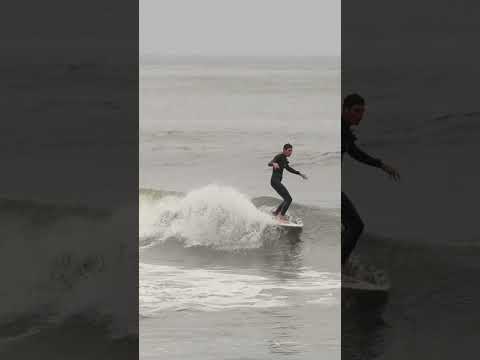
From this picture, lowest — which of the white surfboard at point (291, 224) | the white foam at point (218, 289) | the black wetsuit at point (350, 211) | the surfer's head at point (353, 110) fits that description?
the white foam at point (218, 289)

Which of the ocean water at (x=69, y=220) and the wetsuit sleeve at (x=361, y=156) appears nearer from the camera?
the ocean water at (x=69, y=220)

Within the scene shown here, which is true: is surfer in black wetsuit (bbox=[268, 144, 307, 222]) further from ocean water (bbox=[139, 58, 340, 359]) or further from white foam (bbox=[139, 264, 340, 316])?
white foam (bbox=[139, 264, 340, 316])

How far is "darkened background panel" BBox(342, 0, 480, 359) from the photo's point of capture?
7.35 meters

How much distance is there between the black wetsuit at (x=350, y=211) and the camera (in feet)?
24.5

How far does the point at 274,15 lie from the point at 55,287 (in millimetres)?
7446

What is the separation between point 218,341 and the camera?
11.3 metres

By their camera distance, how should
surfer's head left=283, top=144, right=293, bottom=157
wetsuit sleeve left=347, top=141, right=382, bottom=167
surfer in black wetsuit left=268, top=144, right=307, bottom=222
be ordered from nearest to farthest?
1. wetsuit sleeve left=347, top=141, right=382, bottom=167
2. surfer's head left=283, top=144, right=293, bottom=157
3. surfer in black wetsuit left=268, top=144, right=307, bottom=222

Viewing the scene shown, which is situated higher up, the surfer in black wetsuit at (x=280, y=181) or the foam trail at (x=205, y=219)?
the surfer in black wetsuit at (x=280, y=181)

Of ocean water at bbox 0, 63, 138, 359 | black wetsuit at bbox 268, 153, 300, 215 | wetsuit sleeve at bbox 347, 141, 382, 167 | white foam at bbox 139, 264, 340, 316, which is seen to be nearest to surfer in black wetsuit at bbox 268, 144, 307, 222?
black wetsuit at bbox 268, 153, 300, 215

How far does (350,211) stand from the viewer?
7594 millimetres

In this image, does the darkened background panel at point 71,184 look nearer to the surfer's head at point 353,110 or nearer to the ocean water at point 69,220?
the ocean water at point 69,220

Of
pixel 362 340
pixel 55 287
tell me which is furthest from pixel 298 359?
pixel 55 287

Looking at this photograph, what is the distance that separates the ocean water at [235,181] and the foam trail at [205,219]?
1cm

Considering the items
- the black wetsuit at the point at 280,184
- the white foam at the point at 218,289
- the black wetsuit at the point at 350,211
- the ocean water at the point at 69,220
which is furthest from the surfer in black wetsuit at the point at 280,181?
the ocean water at the point at 69,220
